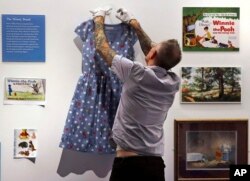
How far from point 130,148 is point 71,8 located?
84 centimetres

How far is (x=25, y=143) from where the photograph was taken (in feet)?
6.31

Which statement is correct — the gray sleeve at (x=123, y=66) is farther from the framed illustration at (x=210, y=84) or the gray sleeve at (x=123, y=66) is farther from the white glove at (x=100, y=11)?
the framed illustration at (x=210, y=84)

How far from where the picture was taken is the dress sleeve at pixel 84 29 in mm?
1845

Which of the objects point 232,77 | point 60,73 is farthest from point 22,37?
point 232,77

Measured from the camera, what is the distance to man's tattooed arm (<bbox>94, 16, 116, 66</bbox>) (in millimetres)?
1538

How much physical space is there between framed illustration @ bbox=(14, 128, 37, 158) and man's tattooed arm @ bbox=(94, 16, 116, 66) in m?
0.63

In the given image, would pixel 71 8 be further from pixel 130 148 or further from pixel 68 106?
pixel 130 148

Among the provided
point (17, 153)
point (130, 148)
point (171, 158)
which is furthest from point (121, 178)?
point (17, 153)

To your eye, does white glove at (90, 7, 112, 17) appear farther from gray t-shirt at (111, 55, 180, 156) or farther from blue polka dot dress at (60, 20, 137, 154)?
gray t-shirt at (111, 55, 180, 156)

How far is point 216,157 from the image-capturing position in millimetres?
1984

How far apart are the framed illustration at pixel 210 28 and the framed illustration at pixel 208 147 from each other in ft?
1.31

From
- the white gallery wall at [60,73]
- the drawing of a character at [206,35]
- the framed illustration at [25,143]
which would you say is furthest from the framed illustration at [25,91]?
the drawing of a character at [206,35]

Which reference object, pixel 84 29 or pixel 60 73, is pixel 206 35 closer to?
pixel 84 29

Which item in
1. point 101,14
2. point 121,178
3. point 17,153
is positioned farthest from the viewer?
point 17,153
